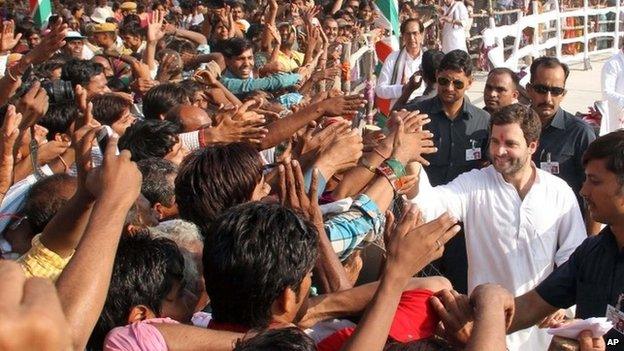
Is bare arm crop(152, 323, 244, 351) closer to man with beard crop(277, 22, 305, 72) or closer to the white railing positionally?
man with beard crop(277, 22, 305, 72)

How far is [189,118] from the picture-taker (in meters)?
4.75

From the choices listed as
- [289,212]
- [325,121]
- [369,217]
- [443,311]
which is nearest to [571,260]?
[369,217]

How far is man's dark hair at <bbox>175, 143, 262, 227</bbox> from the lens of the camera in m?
3.12

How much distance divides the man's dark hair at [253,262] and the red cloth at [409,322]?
9.9 inches

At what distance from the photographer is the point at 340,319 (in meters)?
2.80

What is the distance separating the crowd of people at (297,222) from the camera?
2342mm

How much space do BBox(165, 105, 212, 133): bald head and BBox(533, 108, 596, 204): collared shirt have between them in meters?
2.04

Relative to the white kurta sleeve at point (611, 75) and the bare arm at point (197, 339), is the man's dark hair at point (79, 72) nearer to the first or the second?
the bare arm at point (197, 339)

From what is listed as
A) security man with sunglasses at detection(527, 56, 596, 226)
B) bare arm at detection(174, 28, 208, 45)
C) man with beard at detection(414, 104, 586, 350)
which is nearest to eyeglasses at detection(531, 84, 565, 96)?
security man with sunglasses at detection(527, 56, 596, 226)

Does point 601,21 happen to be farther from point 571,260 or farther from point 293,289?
point 293,289

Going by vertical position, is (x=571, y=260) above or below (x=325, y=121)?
below

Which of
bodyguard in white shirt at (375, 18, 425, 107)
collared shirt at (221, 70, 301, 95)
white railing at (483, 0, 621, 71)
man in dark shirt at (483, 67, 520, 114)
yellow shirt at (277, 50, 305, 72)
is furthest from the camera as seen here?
white railing at (483, 0, 621, 71)

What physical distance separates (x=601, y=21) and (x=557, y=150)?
50.2 feet

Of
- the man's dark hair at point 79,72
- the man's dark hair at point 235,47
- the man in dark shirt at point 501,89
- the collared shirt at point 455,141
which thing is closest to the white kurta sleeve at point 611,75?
the man in dark shirt at point 501,89
